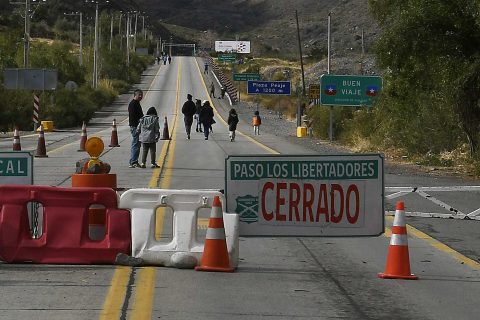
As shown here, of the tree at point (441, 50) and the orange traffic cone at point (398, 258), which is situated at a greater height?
the tree at point (441, 50)

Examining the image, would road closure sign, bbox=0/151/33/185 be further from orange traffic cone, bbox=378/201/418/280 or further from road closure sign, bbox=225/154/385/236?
orange traffic cone, bbox=378/201/418/280

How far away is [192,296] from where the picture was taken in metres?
9.08

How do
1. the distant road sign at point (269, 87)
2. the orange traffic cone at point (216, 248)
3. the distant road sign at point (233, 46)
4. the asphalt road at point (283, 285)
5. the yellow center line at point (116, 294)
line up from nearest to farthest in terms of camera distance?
1. the yellow center line at point (116, 294)
2. the asphalt road at point (283, 285)
3. the orange traffic cone at point (216, 248)
4. the distant road sign at point (269, 87)
5. the distant road sign at point (233, 46)

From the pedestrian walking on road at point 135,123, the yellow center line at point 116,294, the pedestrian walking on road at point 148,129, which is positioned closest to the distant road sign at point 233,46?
the pedestrian walking on road at point 135,123

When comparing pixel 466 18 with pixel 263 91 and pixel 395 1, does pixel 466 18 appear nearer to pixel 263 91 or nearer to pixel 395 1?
pixel 395 1

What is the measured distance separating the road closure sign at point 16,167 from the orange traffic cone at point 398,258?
167 inches

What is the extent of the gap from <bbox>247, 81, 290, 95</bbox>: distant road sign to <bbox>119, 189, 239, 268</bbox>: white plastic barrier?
59134mm

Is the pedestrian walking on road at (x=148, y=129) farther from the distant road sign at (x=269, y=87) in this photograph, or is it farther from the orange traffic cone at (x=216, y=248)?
the distant road sign at (x=269, y=87)

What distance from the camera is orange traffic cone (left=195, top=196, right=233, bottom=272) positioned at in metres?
10.4

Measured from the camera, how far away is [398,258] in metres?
10.2

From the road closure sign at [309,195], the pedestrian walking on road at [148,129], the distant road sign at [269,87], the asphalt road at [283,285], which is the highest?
the distant road sign at [269,87]

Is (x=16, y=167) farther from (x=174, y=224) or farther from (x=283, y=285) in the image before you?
(x=283, y=285)

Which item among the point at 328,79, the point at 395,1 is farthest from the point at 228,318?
the point at 328,79

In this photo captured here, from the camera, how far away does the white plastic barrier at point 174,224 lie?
1063 cm
